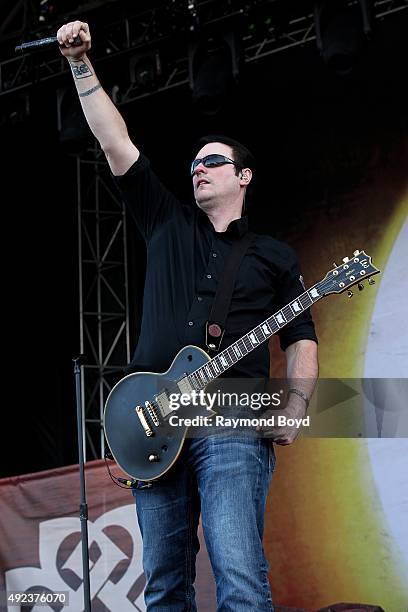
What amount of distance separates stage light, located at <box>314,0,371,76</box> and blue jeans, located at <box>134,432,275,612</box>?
3.42 metres

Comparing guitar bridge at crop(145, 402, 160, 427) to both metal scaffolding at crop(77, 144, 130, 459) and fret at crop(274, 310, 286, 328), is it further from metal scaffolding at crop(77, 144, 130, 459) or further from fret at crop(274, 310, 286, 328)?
metal scaffolding at crop(77, 144, 130, 459)

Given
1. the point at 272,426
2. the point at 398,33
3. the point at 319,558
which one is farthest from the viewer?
the point at 398,33

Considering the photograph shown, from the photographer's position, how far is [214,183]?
3.36 meters

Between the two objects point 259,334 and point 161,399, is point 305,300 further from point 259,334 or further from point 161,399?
point 161,399

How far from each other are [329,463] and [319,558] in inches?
23.0

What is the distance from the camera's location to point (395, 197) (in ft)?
19.4

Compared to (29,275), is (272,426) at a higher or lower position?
lower

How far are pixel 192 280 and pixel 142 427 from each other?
531 mm

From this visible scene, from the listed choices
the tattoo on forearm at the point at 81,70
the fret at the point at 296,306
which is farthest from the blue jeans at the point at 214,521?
the tattoo on forearm at the point at 81,70

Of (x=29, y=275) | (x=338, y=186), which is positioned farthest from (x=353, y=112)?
(x=29, y=275)

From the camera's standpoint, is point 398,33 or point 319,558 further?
point 398,33

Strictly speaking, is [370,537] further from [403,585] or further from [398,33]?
[398,33]

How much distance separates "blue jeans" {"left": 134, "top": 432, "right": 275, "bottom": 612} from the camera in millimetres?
2725

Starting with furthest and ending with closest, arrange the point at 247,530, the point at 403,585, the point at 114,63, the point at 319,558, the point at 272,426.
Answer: the point at 114,63 → the point at 319,558 → the point at 403,585 → the point at 272,426 → the point at 247,530
